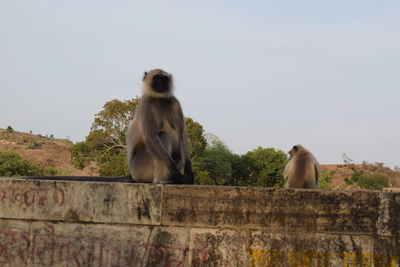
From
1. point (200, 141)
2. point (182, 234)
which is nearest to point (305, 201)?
point (182, 234)

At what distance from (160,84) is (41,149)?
52704 mm

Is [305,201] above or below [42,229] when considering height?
above

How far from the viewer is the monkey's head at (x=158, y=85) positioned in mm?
6750

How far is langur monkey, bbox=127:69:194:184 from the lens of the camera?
6.28m

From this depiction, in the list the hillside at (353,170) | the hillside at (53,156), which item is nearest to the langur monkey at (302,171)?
the hillside at (53,156)

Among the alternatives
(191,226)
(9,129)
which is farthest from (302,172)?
(9,129)

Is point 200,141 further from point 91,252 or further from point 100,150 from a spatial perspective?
point 91,252

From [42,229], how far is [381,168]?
58795mm

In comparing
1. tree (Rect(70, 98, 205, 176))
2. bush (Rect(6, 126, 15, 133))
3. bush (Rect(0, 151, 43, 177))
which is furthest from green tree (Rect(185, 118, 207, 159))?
bush (Rect(6, 126, 15, 133))

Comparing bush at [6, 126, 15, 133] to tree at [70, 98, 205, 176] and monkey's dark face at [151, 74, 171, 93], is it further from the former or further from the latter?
monkey's dark face at [151, 74, 171, 93]

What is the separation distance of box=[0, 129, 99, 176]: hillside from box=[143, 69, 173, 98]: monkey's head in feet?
137

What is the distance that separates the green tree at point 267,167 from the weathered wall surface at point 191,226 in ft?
103

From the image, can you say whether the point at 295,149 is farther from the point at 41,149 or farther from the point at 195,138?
the point at 41,149

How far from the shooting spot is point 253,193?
473 centimetres
